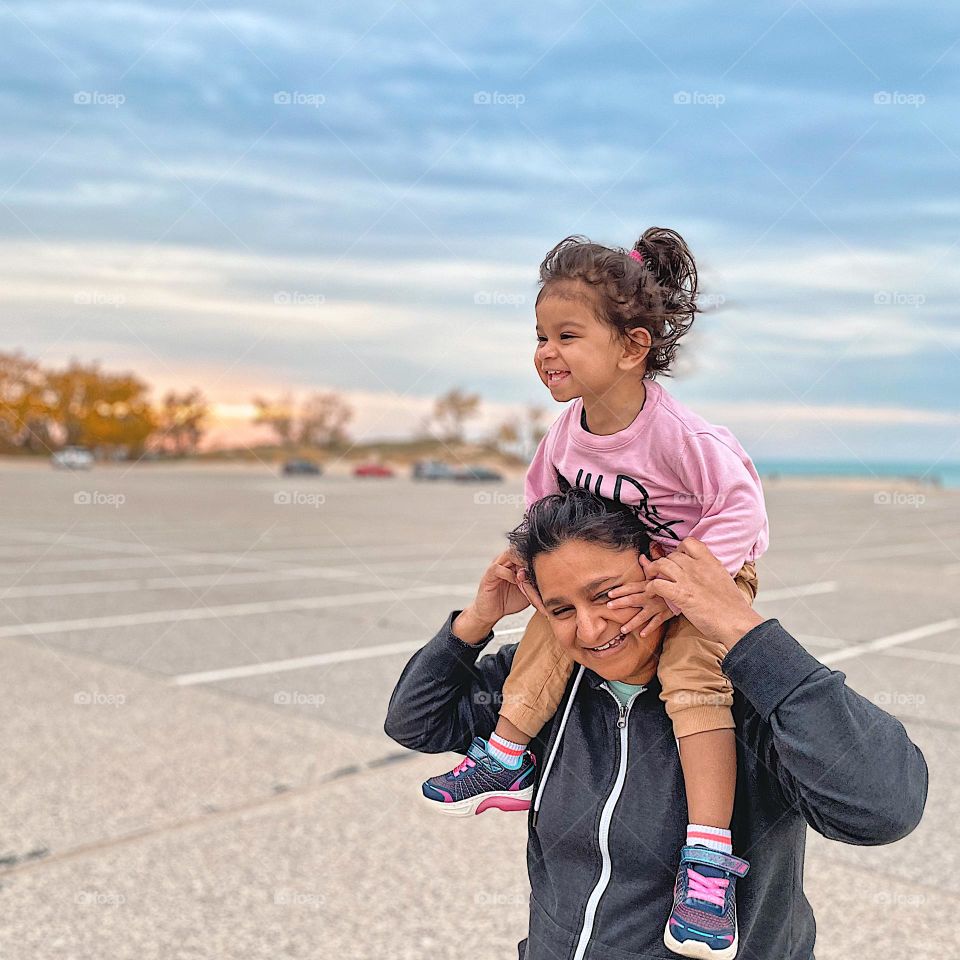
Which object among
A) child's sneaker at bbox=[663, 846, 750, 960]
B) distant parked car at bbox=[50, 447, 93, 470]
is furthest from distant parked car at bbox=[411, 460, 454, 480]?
child's sneaker at bbox=[663, 846, 750, 960]

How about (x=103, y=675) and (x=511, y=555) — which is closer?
(x=511, y=555)

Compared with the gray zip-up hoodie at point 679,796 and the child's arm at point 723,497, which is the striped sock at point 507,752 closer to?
the gray zip-up hoodie at point 679,796

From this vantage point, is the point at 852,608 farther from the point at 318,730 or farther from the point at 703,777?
the point at 703,777

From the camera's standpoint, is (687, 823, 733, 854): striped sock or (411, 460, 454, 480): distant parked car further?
(411, 460, 454, 480): distant parked car

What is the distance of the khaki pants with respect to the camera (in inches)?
75.2

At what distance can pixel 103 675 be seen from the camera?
25.1ft

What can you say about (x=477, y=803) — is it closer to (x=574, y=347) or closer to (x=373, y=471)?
(x=574, y=347)

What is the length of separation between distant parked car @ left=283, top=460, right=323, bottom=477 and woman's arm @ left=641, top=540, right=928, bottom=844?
66.2 metres

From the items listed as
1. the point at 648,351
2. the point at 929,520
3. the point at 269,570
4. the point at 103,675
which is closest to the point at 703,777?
the point at 648,351

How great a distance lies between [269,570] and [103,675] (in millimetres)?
6238

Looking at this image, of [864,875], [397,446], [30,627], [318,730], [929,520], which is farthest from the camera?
[397,446]

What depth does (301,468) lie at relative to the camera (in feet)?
223

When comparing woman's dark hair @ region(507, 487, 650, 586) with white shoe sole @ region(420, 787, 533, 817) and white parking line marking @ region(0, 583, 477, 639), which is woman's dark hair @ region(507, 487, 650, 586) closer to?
white shoe sole @ region(420, 787, 533, 817)

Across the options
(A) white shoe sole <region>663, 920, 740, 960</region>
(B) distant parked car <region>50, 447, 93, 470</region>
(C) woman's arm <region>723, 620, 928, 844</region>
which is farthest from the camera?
(B) distant parked car <region>50, 447, 93, 470</region>
